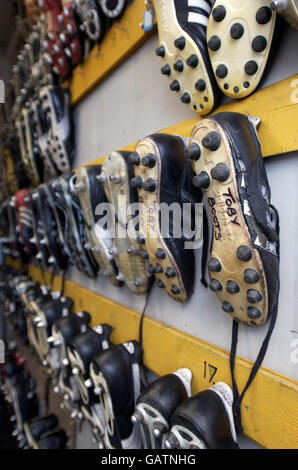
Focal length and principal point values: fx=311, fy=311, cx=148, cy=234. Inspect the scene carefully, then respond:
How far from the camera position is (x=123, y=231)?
77cm

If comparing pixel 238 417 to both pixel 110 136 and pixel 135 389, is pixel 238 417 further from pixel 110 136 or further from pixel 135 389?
pixel 110 136

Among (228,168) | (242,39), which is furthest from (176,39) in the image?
(228,168)

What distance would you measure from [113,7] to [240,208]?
73 cm

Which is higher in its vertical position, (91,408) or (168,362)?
(168,362)

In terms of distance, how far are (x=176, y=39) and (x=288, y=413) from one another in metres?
0.64

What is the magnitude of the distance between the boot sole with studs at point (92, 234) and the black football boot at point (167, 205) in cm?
25

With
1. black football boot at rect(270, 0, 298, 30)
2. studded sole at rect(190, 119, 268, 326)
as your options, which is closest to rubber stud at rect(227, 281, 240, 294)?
studded sole at rect(190, 119, 268, 326)

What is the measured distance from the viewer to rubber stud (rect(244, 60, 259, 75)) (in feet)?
1.53

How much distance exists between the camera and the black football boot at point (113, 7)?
0.83m

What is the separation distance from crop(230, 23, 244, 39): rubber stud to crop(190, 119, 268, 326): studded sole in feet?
0.41

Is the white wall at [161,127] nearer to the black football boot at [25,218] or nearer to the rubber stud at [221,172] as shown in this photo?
the rubber stud at [221,172]

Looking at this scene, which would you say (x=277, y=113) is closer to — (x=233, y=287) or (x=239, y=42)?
(x=239, y=42)

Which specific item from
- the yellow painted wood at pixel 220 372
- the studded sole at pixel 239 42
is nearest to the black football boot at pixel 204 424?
the yellow painted wood at pixel 220 372

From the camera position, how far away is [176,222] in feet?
2.02
